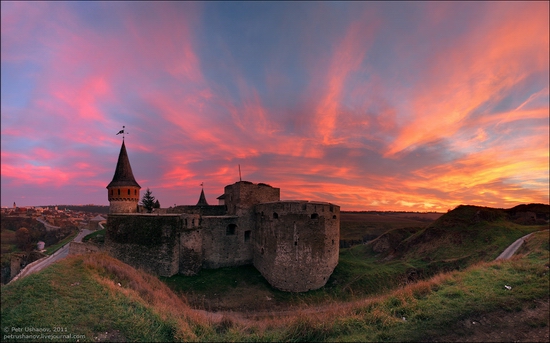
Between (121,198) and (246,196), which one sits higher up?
(246,196)

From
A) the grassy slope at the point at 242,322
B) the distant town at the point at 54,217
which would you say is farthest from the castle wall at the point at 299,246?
the distant town at the point at 54,217

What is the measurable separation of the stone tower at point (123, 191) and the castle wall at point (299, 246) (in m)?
15.0

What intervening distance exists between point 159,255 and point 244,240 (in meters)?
7.29

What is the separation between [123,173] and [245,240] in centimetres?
1445

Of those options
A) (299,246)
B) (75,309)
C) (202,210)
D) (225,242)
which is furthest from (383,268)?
(75,309)

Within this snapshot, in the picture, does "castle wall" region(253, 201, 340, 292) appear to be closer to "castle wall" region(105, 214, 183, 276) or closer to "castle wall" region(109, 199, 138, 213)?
A: "castle wall" region(105, 214, 183, 276)

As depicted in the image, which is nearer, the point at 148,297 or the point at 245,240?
the point at 148,297

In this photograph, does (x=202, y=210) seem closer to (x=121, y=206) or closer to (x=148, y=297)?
(x=121, y=206)

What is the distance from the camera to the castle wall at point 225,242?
881 inches

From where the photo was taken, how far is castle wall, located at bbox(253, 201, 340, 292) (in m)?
19.5

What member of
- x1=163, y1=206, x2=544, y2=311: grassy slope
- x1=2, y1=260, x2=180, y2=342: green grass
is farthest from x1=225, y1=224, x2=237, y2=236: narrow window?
x1=2, y1=260, x2=180, y2=342: green grass

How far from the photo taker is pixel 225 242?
75.4 ft

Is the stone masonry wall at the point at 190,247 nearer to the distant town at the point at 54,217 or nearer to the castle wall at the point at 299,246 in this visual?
the castle wall at the point at 299,246

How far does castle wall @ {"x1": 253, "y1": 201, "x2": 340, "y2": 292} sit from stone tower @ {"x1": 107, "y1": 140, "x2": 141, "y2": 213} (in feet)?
49.1
